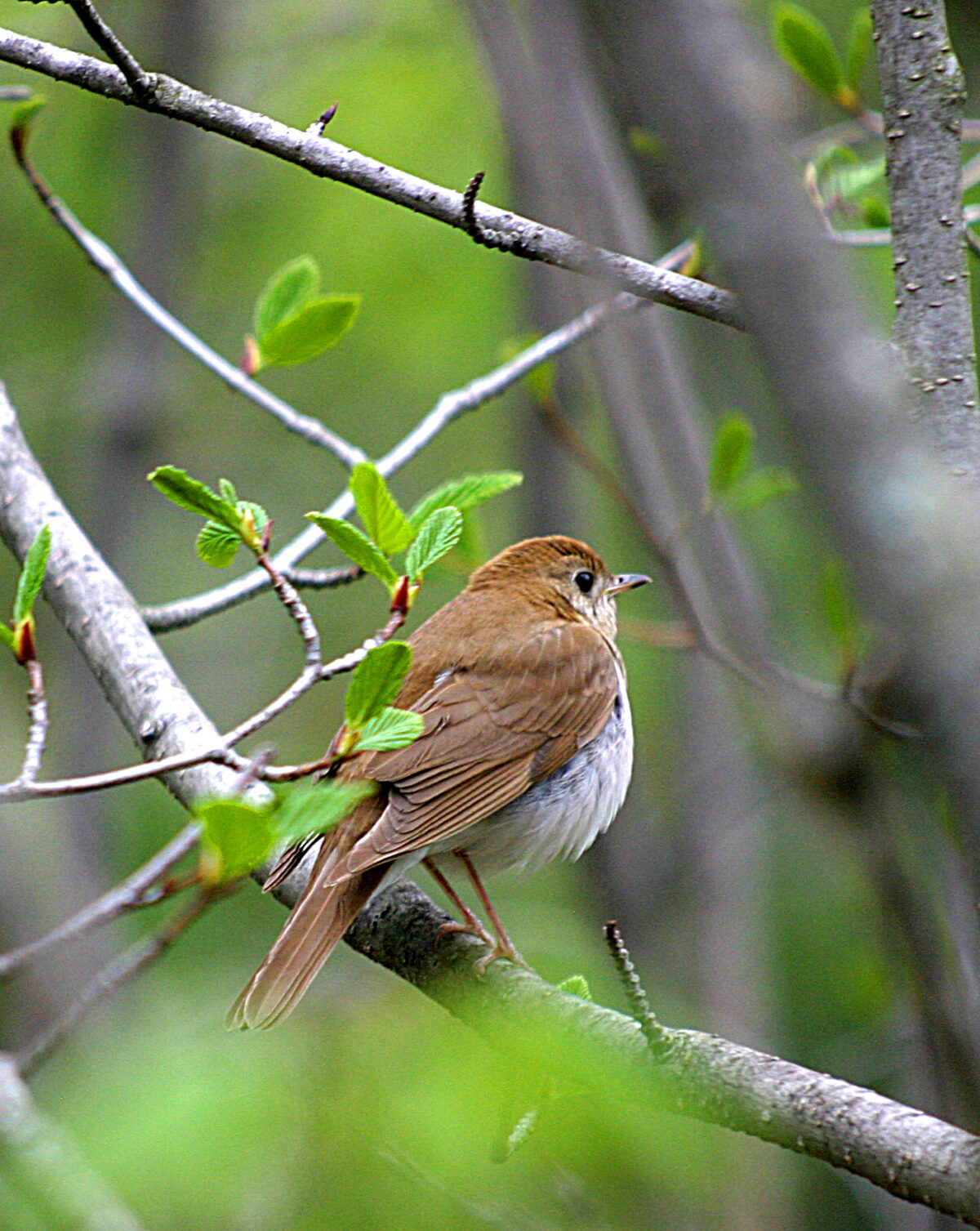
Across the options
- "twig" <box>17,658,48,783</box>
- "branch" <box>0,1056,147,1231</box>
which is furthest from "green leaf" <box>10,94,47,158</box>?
"branch" <box>0,1056,147,1231</box>

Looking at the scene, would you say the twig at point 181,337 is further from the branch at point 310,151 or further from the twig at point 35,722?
the twig at point 35,722

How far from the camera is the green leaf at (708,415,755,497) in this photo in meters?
4.28

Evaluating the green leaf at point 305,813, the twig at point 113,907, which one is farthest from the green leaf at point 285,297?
the twig at point 113,907

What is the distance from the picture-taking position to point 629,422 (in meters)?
5.00

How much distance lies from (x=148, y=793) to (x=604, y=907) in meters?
2.98

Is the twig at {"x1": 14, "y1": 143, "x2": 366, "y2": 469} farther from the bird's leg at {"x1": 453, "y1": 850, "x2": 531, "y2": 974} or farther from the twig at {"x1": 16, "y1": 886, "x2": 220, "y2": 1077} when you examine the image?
the twig at {"x1": 16, "y1": 886, "x2": 220, "y2": 1077}

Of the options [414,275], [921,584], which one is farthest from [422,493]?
[921,584]

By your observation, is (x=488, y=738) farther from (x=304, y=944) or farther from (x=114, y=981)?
(x=114, y=981)

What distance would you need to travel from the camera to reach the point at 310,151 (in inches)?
103

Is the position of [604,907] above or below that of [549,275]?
below

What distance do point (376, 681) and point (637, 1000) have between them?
72 centimetres

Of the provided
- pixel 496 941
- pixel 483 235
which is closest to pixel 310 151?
pixel 483 235

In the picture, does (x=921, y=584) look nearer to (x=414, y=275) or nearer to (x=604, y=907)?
(x=604, y=907)

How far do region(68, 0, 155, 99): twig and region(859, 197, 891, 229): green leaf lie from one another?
2.36 meters
